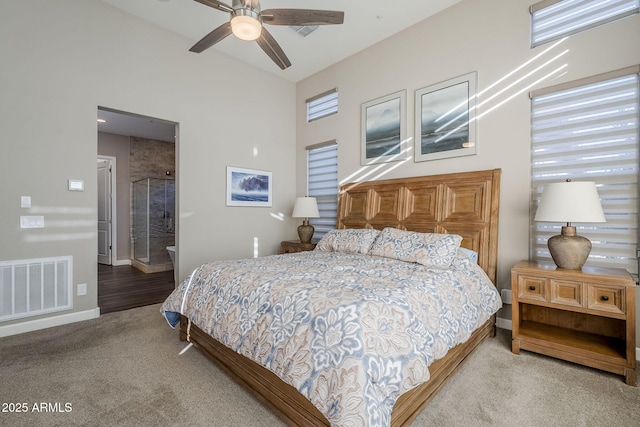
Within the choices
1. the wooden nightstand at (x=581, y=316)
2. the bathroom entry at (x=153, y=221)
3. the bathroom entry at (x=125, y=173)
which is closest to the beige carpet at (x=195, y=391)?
the wooden nightstand at (x=581, y=316)

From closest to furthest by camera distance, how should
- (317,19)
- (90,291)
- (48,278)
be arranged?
(317,19), (48,278), (90,291)

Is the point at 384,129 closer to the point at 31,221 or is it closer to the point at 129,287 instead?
the point at 31,221

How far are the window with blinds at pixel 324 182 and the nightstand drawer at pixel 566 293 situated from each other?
2.72 m

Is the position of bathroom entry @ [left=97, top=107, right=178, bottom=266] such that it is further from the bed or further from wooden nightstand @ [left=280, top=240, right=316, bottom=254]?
the bed

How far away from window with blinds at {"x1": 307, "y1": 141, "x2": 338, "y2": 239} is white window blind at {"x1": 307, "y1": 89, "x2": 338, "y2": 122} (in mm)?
526

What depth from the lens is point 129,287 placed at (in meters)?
4.62

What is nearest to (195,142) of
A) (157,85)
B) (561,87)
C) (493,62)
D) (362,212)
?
(157,85)

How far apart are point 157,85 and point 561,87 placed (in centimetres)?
436

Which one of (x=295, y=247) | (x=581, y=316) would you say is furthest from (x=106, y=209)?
(x=581, y=316)

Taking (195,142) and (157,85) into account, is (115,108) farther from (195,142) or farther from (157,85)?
(195,142)

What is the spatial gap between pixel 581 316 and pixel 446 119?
227cm

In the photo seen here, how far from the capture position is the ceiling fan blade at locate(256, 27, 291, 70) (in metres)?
2.56

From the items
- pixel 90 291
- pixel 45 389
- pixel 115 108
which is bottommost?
pixel 45 389

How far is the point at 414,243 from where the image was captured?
2760 mm
